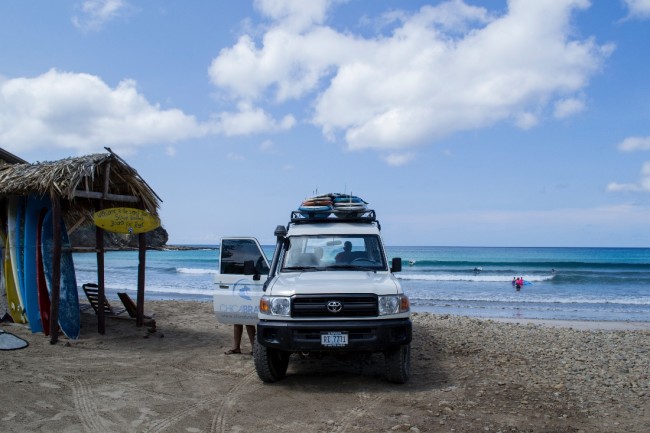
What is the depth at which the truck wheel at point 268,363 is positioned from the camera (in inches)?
277

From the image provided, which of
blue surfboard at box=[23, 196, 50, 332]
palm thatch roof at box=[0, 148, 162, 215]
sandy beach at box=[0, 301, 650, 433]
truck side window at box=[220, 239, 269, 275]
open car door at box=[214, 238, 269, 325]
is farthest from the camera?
blue surfboard at box=[23, 196, 50, 332]

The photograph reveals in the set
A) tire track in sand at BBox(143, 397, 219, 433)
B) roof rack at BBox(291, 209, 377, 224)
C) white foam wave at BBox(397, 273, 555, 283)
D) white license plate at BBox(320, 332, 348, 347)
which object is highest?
roof rack at BBox(291, 209, 377, 224)

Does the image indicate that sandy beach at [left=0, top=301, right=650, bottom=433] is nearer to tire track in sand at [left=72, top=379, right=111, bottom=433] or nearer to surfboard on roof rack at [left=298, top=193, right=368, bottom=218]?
tire track in sand at [left=72, top=379, right=111, bottom=433]

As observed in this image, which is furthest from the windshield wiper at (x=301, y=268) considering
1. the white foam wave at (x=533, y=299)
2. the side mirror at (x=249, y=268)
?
the white foam wave at (x=533, y=299)

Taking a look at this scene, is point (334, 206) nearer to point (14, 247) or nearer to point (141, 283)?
point (141, 283)

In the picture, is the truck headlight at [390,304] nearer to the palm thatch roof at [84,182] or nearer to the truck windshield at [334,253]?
the truck windshield at [334,253]

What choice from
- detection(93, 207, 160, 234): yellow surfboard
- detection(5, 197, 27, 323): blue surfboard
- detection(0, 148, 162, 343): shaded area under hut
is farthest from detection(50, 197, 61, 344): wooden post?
detection(5, 197, 27, 323): blue surfboard

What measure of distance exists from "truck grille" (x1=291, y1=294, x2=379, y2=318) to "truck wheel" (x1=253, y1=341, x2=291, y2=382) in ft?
2.36

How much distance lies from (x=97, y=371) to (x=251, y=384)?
88.6 inches

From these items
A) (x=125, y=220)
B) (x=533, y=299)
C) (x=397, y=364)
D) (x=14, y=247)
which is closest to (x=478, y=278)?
(x=533, y=299)

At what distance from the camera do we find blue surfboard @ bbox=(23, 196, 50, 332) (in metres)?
10.2

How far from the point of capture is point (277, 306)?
22.5 ft

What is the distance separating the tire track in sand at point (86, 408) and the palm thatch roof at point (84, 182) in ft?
11.2

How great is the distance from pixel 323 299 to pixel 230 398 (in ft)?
5.07
